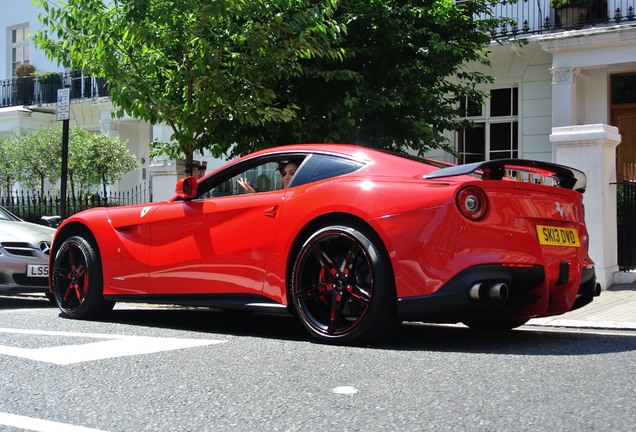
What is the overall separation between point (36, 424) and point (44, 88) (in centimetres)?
2451

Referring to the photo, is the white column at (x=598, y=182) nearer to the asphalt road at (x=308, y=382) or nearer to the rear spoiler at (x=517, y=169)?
the asphalt road at (x=308, y=382)

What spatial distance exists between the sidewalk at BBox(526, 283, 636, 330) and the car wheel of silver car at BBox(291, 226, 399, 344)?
9.29ft

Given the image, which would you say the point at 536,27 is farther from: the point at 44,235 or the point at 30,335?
the point at 30,335

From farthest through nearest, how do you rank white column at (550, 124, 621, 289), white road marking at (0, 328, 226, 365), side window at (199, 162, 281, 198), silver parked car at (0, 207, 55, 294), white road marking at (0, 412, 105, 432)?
1. white column at (550, 124, 621, 289)
2. silver parked car at (0, 207, 55, 294)
3. side window at (199, 162, 281, 198)
4. white road marking at (0, 328, 226, 365)
5. white road marking at (0, 412, 105, 432)

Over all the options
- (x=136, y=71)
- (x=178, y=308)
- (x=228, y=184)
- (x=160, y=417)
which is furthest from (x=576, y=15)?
(x=160, y=417)

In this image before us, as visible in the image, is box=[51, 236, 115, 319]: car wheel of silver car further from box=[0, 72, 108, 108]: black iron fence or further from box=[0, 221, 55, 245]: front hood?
box=[0, 72, 108, 108]: black iron fence

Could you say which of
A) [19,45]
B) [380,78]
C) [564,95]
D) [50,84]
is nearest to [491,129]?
[564,95]

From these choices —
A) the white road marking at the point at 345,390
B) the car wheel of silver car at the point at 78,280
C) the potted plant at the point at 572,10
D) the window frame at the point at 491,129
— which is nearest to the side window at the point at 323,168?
the white road marking at the point at 345,390

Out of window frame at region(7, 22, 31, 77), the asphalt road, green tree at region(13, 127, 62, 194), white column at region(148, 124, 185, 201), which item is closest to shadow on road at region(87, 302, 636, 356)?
the asphalt road

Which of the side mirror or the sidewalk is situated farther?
the sidewalk

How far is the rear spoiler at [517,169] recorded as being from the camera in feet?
15.7

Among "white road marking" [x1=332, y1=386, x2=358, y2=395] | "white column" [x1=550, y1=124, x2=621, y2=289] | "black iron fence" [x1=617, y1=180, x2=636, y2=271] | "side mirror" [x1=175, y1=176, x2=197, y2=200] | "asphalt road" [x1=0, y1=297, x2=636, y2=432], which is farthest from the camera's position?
"black iron fence" [x1=617, y1=180, x2=636, y2=271]

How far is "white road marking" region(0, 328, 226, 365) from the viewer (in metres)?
4.60

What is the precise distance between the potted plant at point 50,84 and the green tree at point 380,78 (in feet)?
52.7
